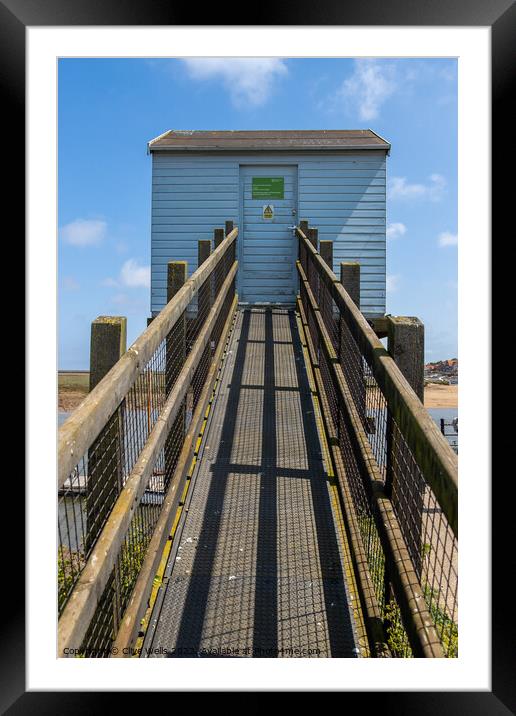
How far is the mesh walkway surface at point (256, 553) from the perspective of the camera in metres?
2.68

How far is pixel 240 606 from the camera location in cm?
285

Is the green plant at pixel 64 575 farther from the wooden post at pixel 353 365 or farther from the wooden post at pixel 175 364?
the wooden post at pixel 353 365

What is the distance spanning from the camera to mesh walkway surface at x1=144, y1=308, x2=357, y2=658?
2.68 meters

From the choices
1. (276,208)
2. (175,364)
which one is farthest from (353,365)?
(276,208)

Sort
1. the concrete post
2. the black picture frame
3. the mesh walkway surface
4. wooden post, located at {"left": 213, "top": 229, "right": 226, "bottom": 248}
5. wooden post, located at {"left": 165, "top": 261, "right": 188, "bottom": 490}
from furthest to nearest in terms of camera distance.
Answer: wooden post, located at {"left": 213, "top": 229, "right": 226, "bottom": 248}, wooden post, located at {"left": 165, "top": 261, "right": 188, "bottom": 490}, the mesh walkway surface, the concrete post, the black picture frame

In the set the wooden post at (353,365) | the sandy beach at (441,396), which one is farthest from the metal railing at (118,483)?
the sandy beach at (441,396)

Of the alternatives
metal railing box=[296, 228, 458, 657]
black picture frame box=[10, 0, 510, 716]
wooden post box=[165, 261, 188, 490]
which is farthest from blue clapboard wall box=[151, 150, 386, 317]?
black picture frame box=[10, 0, 510, 716]

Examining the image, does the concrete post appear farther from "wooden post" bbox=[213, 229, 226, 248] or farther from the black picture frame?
"wooden post" bbox=[213, 229, 226, 248]

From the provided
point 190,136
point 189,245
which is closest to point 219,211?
point 189,245

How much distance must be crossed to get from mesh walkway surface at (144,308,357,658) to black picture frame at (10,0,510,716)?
0.78 meters
